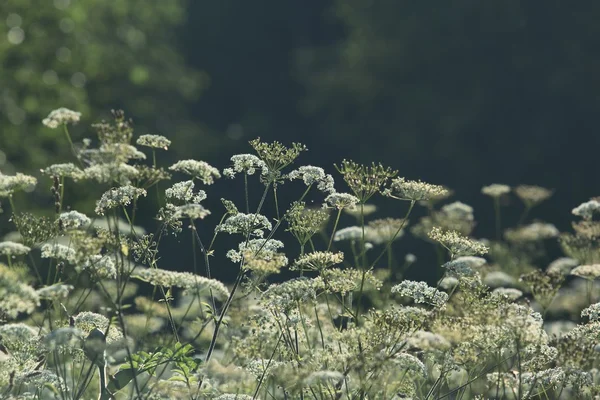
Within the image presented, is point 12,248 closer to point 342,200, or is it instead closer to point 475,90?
point 342,200

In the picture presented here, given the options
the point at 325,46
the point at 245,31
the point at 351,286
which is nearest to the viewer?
the point at 351,286

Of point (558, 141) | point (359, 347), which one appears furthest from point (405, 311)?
point (558, 141)

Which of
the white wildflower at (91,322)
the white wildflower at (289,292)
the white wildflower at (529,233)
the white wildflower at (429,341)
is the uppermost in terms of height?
the white wildflower at (529,233)

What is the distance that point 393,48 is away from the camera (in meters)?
27.8

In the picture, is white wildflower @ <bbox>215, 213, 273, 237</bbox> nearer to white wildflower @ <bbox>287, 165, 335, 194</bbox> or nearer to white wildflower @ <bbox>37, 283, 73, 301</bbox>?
white wildflower @ <bbox>287, 165, 335, 194</bbox>

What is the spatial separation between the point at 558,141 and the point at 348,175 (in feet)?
70.7

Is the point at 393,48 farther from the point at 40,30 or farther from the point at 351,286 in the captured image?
the point at 351,286

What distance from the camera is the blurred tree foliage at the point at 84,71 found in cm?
2295

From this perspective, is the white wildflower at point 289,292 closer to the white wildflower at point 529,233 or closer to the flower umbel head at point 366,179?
the flower umbel head at point 366,179

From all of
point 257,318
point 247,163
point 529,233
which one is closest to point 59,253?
point 257,318

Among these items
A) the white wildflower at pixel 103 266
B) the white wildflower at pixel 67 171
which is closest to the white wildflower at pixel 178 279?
the white wildflower at pixel 103 266

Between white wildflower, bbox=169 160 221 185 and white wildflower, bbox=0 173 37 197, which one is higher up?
white wildflower, bbox=169 160 221 185

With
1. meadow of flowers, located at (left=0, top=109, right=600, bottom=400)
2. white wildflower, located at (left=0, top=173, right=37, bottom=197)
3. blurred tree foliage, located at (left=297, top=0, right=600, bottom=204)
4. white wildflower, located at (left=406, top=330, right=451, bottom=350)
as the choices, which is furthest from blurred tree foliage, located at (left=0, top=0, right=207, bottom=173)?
white wildflower, located at (left=406, top=330, right=451, bottom=350)

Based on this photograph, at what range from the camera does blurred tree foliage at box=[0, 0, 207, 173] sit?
23.0 meters
